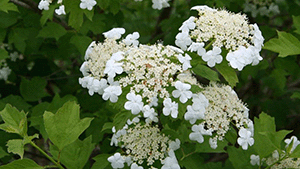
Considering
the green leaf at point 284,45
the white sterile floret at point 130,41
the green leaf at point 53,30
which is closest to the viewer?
the white sterile floret at point 130,41

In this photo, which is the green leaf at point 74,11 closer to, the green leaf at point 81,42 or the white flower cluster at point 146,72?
the green leaf at point 81,42

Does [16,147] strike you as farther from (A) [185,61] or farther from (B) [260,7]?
(B) [260,7]

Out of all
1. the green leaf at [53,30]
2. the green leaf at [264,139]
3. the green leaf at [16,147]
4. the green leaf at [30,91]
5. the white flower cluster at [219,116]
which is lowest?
the green leaf at [30,91]

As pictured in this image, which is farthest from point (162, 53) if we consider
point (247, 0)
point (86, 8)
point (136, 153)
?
point (247, 0)

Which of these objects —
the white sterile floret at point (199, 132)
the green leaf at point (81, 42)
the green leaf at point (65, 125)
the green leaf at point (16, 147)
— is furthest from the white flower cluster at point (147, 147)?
the green leaf at point (81, 42)

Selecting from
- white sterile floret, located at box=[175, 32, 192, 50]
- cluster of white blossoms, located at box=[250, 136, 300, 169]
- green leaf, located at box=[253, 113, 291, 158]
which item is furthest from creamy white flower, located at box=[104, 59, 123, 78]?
cluster of white blossoms, located at box=[250, 136, 300, 169]

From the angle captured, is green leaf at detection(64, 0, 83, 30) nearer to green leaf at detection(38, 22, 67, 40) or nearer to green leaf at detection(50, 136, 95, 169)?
green leaf at detection(38, 22, 67, 40)

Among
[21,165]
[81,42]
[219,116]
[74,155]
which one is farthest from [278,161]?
[81,42]
